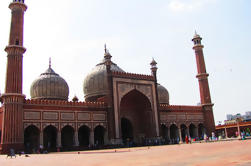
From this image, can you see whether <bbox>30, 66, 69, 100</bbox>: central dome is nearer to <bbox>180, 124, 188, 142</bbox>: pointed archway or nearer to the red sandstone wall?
the red sandstone wall

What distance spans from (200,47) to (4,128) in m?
22.9

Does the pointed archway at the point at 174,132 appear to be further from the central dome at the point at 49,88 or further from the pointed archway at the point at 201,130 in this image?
the central dome at the point at 49,88

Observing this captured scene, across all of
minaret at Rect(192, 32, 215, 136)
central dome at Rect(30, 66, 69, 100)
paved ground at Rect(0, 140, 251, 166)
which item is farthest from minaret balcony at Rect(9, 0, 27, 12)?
minaret at Rect(192, 32, 215, 136)

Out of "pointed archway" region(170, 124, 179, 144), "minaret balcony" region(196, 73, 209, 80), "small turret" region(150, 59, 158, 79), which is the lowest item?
"pointed archway" region(170, 124, 179, 144)

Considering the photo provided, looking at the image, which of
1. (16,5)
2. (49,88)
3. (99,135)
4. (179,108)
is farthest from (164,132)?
(16,5)

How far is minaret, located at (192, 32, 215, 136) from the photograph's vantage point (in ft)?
97.5

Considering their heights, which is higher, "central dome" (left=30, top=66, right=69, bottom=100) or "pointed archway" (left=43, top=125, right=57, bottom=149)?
"central dome" (left=30, top=66, right=69, bottom=100)

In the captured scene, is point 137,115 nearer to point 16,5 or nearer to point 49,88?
point 49,88

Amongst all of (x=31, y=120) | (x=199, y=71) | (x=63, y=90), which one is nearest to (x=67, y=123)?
(x=31, y=120)

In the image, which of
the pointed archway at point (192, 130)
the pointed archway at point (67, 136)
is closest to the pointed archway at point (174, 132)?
the pointed archway at point (192, 130)

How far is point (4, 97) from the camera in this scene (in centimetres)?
1912

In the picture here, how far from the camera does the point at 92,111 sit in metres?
23.0

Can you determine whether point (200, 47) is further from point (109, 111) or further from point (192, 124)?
point (109, 111)

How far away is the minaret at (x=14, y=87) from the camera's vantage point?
18406mm
